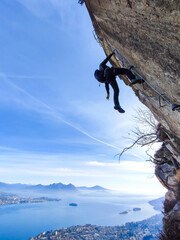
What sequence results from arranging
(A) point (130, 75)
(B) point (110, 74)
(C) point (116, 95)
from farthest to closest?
(C) point (116, 95)
(A) point (130, 75)
(B) point (110, 74)

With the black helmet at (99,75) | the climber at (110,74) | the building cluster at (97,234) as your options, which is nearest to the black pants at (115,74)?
the climber at (110,74)

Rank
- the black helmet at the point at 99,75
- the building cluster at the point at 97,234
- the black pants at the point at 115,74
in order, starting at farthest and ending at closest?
the building cluster at the point at 97,234
the black helmet at the point at 99,75
the black pants at the point at 115,74

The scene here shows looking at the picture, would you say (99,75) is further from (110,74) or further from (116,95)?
(116,95)

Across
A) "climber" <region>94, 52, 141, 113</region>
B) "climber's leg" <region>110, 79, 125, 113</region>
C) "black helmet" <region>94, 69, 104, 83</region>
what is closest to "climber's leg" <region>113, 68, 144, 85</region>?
"climber" <region>94, 52, 141, 113</region>

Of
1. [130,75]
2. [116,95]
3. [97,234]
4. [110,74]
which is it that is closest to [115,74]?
[110,74]

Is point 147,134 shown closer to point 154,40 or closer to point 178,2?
point 154,40

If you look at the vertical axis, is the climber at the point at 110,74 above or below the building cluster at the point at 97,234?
above

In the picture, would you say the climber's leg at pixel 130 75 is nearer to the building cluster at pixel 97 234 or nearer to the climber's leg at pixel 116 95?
the climber's leg at pixel 116 95

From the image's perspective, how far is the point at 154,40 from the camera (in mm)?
2660

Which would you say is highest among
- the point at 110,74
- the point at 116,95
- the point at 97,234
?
the point at 110,74

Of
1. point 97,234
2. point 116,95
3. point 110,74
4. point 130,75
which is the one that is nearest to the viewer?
point 110,74

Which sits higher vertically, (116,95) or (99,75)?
(99,75)

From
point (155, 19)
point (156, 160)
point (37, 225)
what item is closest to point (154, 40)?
point (155, 19)

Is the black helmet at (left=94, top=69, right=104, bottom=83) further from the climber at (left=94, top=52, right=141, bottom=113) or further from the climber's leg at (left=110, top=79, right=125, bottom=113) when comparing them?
the climber's leg at (left=110, top=79, right=125, bottom=113)
